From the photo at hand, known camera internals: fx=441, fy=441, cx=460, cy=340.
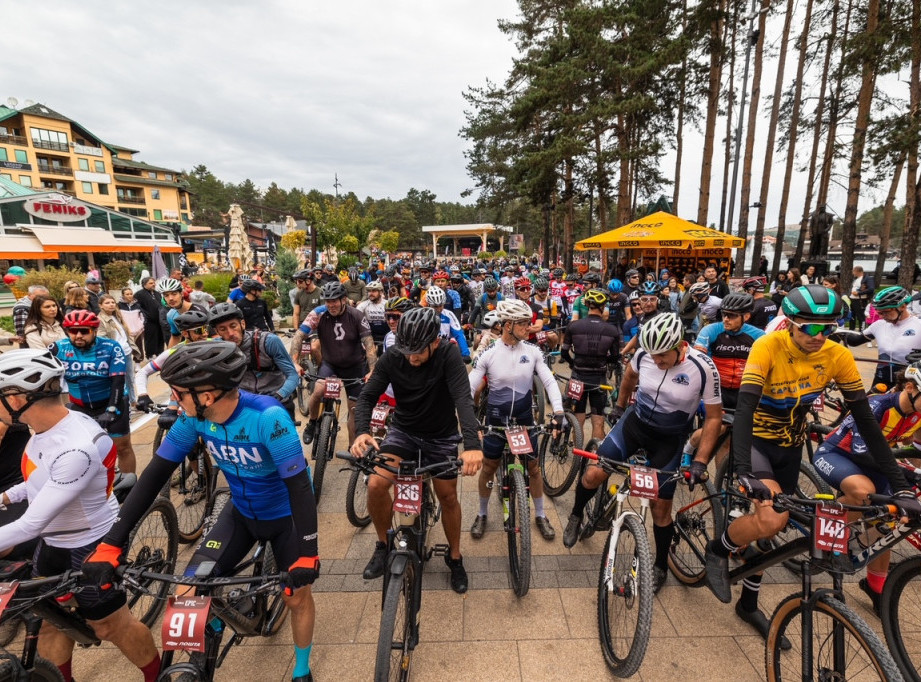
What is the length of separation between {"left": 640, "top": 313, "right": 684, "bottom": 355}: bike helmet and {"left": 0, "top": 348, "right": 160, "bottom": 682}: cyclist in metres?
3.71

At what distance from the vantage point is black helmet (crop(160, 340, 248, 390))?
7.41 ft

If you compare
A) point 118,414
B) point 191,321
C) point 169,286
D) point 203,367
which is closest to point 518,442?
point 203,367

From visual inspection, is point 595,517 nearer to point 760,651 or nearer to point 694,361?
point 760,651

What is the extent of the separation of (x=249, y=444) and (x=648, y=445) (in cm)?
307

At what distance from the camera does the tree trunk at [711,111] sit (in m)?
19.6

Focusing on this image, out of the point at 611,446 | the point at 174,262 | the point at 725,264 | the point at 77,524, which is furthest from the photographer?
the point at 174,262

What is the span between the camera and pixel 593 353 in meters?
5.74

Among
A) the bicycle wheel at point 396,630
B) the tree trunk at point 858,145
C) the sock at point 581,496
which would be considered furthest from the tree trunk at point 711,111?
the bicycle wheel at point 396,630

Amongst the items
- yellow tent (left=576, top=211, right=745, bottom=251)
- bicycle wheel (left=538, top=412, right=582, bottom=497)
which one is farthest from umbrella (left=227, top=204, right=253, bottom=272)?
bicycle wheel (left=538, top=412, right=582, bottom=497)

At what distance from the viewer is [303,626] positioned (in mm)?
2648

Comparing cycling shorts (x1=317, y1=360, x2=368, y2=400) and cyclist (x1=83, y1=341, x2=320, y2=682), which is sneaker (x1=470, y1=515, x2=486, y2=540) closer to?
cyclist (x1=83, y1=341, x2=320, y2=682)

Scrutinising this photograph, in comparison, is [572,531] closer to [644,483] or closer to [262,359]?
[644,483]

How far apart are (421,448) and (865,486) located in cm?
320

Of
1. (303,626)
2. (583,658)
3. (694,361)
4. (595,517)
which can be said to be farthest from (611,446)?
(303,626)
